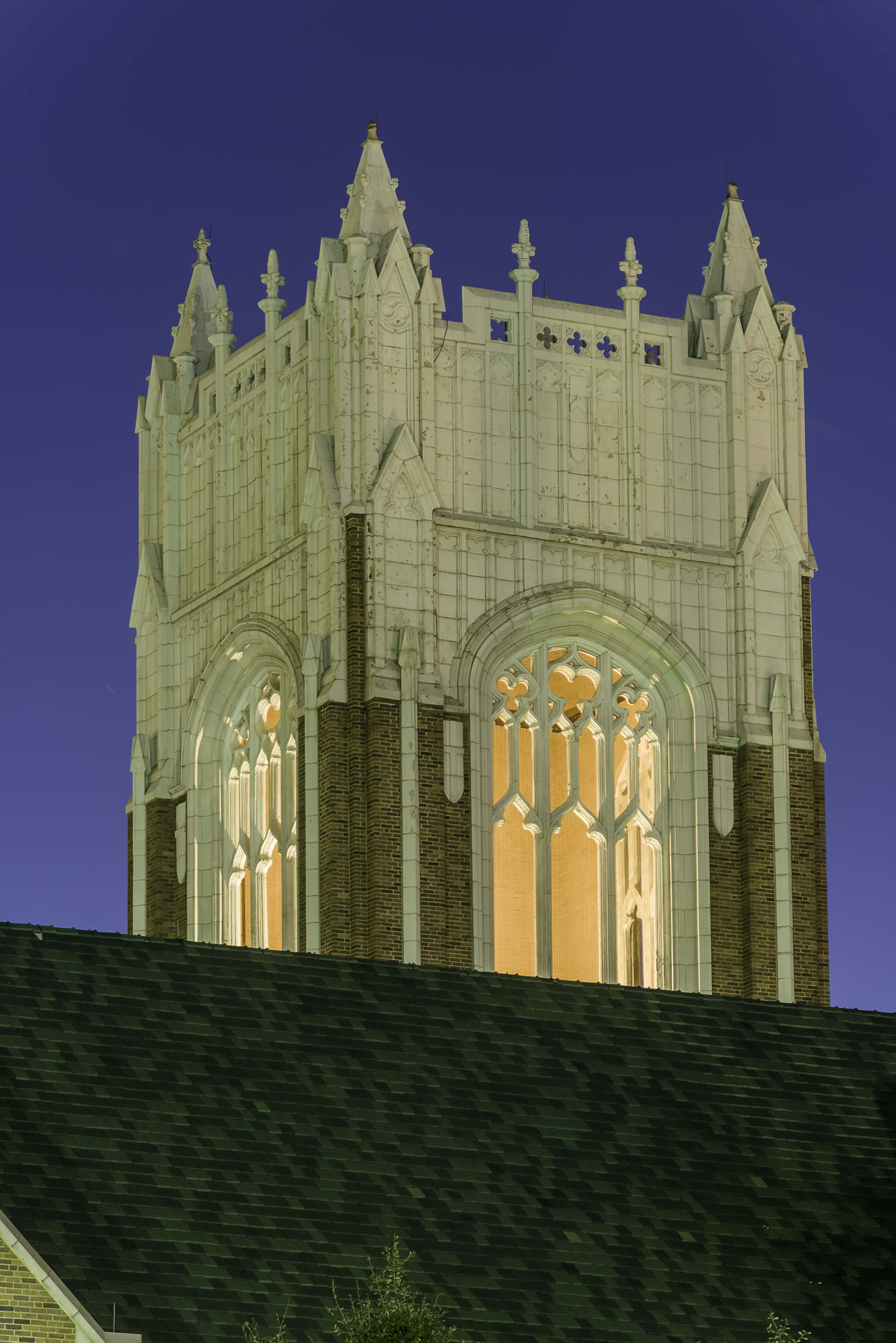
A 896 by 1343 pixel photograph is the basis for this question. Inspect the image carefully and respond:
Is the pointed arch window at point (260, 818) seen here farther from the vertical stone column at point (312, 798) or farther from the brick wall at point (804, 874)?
the brick wall at point (804, 874)

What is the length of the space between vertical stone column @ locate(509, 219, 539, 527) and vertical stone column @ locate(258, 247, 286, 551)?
12.9ft

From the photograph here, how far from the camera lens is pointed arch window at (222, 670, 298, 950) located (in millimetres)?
76688

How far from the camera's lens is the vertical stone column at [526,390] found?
77.2 m

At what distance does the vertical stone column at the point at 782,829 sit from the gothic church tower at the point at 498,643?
53mm

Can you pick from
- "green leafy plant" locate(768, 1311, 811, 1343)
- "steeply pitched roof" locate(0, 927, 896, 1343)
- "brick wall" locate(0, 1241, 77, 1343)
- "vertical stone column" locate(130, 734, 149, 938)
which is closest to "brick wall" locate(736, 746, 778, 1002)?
"vertical stone column" locate(130, 734, 149, 938)

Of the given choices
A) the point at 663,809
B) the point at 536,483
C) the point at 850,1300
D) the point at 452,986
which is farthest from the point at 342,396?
the point at 850,1300

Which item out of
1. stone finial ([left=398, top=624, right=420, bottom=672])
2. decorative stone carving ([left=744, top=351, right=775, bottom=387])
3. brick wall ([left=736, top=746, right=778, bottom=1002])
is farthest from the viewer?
decorative stone carving ([left=744, top=351, right=775, bottom=387])

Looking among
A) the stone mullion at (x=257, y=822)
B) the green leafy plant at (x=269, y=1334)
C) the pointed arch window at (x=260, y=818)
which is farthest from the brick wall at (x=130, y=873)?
the green leafy plant at (x=269, y=1334)

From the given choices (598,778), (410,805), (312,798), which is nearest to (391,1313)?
(410,805)

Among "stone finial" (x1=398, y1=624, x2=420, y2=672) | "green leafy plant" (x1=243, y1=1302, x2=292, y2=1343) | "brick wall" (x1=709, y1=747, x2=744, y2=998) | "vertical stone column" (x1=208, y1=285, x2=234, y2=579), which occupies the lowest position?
"green leafy plant" (x1=243, y1=1302, x2=292, y2=1343)

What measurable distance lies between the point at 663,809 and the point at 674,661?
2.42 m

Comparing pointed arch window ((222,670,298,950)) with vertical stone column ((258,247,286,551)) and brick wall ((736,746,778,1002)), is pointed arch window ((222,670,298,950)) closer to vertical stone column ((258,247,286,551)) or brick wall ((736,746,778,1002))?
vertical stone column ((258,247,286,551))

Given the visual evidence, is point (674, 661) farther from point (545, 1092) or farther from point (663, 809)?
point (545, 1092)

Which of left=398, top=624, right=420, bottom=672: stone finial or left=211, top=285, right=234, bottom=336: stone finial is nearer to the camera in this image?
left=398, top=624, right=420, bottom=672: stone finial
